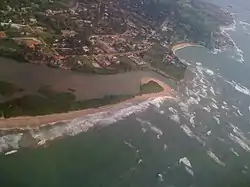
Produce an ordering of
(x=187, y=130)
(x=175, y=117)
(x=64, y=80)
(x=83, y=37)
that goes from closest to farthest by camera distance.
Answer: (x=187, y=130)
(x=64, y=80)
(x=175, y=117)
(x=83, y=37)

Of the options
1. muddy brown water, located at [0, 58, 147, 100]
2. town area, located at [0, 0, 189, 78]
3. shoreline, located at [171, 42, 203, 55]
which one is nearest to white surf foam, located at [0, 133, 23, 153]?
muddy brown water, located at [0, 58, 147, 100]

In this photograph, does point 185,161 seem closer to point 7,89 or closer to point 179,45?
point 7,89

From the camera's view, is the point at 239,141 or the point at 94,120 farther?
the point at 239,141

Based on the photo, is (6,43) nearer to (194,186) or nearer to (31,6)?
(31,6)

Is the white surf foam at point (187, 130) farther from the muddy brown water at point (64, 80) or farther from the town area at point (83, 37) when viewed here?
the town area at point (83, 37)

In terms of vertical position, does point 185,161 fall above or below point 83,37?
below

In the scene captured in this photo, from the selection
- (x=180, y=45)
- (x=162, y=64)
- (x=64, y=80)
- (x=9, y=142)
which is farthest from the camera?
(x=180, y=45)

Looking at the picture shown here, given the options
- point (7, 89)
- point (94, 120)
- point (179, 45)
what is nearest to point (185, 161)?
point (94, 120)
